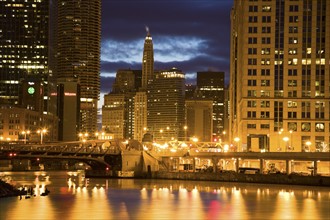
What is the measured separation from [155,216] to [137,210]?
7693mm

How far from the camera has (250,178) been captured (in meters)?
156

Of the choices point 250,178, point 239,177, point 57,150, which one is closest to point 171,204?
point 250,178

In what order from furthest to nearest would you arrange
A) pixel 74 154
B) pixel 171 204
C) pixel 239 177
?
pixel 74 154
pixel 239 177
pixel 171 204

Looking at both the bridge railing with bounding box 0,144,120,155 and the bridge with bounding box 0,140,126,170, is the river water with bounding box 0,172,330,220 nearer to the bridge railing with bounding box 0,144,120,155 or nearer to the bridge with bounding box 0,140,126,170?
the bridge with bounding box 0,140,126,170

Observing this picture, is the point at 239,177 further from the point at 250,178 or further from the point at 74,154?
the point at 74,154

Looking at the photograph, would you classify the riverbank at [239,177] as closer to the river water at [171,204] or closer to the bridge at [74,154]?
the bridge at [74,154]

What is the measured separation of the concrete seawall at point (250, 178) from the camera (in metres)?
145

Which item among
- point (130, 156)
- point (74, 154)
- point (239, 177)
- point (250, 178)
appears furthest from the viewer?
point (74, 154)

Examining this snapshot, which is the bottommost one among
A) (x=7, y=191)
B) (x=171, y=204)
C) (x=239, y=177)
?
(x=171, y=204)

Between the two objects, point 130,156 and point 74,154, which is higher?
point 74,154

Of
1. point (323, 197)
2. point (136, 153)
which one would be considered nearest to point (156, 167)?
point (136, 153)

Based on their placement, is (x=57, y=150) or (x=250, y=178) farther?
(x=57, y=150)

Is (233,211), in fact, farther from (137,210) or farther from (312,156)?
(312,156)

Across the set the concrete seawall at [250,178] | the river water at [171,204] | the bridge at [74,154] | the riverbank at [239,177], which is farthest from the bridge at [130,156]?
the river water at [171,204]
